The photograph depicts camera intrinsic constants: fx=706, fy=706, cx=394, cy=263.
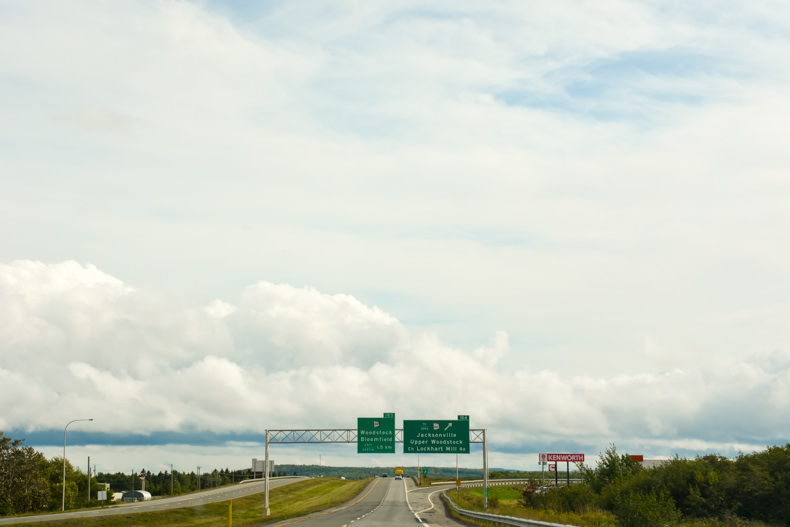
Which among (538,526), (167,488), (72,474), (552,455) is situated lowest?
(167,488)

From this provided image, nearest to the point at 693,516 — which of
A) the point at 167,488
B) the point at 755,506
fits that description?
the point at 755,506

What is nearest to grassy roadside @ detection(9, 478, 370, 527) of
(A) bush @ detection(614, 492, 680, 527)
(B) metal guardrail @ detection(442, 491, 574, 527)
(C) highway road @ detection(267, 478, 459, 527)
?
(C) highway road @ detection(267, 478, 459, 527)

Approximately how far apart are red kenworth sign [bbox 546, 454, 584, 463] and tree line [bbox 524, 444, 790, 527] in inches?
1317

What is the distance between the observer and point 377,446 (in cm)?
6109

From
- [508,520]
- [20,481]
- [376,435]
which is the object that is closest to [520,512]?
[508,520]

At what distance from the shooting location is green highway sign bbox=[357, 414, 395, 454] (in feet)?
200

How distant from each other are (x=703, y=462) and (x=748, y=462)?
4369 mm

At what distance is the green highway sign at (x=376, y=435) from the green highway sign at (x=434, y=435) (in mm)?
1294

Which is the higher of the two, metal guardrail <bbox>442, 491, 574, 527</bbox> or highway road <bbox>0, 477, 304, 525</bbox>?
metal guardrail <bbox>442, 491, 574, 527</bbox>

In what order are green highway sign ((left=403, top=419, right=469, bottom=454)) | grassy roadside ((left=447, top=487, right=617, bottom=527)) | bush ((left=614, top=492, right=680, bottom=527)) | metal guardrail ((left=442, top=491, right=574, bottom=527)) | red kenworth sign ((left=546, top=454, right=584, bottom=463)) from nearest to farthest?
bush ((left=614, top=492, right=680, bottom=527)), metal guardrail ((left=442, top=491, right=574, bottom=527)), grassy roadside ((left=447, top=487, right=617, bottom=527)), green highway sign ((left=403, top=419, right=469, bottom=454)), red kenworth sign ((left=546, top=454, right=584, bottom=463))

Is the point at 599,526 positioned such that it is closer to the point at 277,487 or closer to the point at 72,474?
the point at 277,487

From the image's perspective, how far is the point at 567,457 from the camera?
78.6 meters

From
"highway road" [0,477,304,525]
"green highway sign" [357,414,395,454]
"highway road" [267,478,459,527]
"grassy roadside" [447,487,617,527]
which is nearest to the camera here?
"grassy roadside" [447,487,617,527]

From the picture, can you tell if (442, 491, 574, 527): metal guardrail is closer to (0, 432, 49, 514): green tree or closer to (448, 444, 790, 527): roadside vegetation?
(448, 444, 790, 527): roadside vegetation
